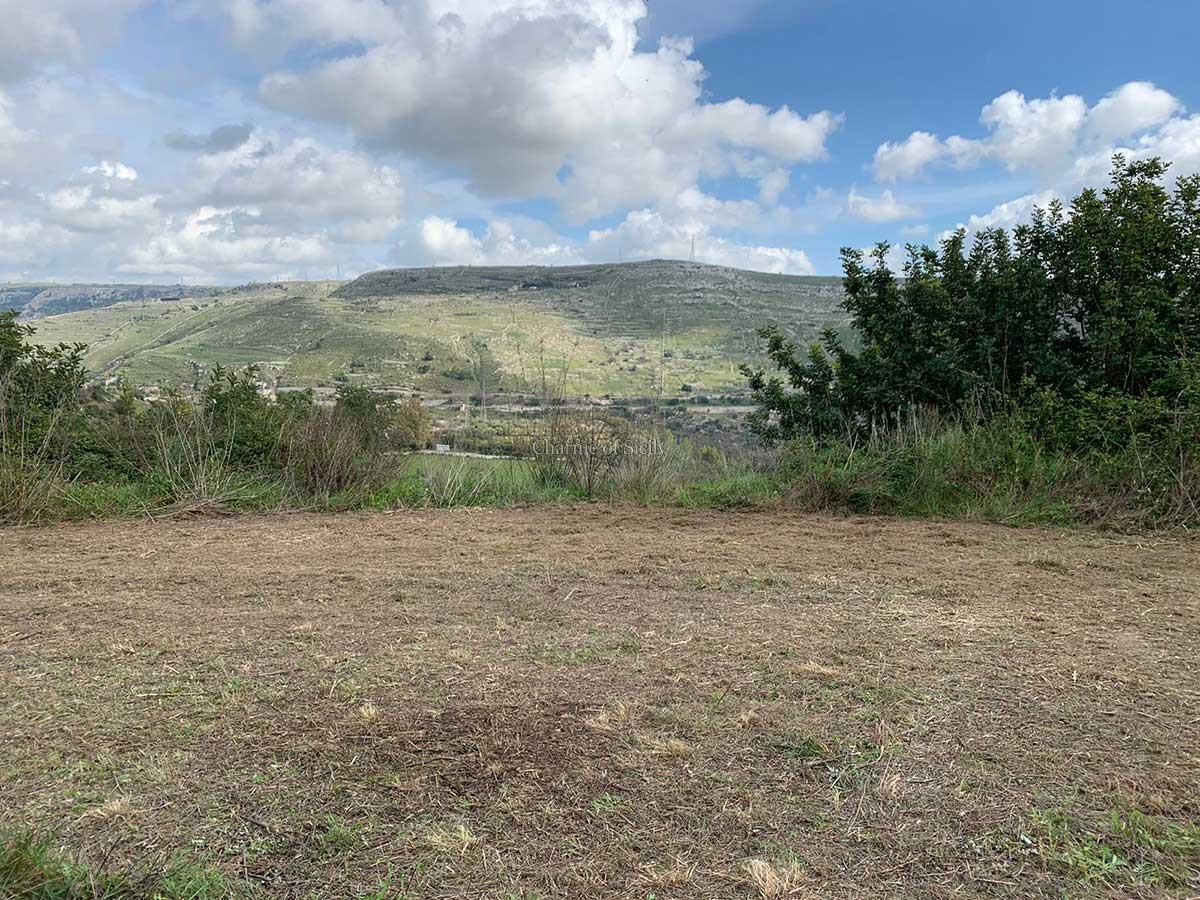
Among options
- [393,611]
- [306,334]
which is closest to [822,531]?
[393,611]

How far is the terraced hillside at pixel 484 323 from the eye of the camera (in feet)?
132

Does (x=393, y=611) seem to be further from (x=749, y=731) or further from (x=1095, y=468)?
(x=1095, y=468)

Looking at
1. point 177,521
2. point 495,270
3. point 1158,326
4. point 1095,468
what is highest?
point 495,270

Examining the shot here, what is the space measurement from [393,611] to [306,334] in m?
62.5

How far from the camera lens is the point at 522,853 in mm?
2082

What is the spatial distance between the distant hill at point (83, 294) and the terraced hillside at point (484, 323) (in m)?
23.4

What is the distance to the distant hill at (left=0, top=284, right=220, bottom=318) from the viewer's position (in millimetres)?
122312

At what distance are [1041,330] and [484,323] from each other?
198ft

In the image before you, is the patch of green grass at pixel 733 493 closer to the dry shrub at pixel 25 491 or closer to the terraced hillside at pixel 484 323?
the dry shrub at pixel 25 491

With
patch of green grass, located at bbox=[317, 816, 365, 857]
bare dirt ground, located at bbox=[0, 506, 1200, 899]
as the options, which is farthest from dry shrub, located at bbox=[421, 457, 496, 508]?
patch of green grass, located at bbox=[317, 816, 365, 857]

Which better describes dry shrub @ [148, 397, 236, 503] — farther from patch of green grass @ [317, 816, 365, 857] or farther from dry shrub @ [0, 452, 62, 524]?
patch of green grass @ [317, 816, 365, 857]

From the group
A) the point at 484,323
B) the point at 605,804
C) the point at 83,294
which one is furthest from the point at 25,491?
the point at 83,294

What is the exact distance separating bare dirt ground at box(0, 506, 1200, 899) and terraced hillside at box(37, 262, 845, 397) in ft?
56.5

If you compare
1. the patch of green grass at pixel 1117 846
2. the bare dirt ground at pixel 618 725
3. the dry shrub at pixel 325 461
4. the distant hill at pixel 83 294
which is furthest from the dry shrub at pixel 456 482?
the distant hill at pixel 83 294
